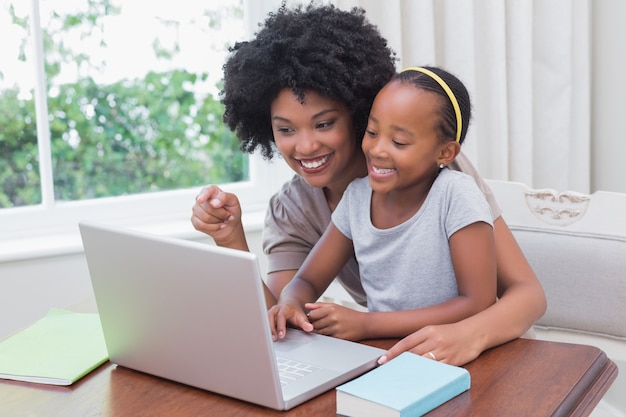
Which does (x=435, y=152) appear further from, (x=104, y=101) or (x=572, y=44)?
(x=104, y=101)

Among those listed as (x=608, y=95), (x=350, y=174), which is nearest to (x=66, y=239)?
(x=350, y=174)

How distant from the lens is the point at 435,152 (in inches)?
54.4

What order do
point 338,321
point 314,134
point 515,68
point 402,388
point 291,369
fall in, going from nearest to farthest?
point 402,388 < point 291,369 < point 338,321 < point 314,134 < point 515,68

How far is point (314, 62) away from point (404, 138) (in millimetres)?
232

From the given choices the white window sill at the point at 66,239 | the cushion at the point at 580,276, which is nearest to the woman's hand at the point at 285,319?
the cushion at the point at 580,276

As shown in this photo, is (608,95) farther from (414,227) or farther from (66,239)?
(66,239)

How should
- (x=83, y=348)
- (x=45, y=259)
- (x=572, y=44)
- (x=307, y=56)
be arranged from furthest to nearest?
(x=572, y=44) < (x=45, y=259) < (x=307, y=56) < (x=83, y=348)

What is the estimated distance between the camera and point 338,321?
4.22 feet

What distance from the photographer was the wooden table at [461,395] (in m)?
1.07

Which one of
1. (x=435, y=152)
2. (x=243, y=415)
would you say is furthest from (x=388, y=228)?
(x=243, y=415)

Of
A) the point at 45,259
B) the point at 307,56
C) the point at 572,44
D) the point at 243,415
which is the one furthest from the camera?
the point at 572,44

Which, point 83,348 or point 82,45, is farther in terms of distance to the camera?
point 82,45

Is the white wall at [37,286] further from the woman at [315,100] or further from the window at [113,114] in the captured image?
the woman at [315,100]

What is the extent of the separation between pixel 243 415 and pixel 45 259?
141 cm
